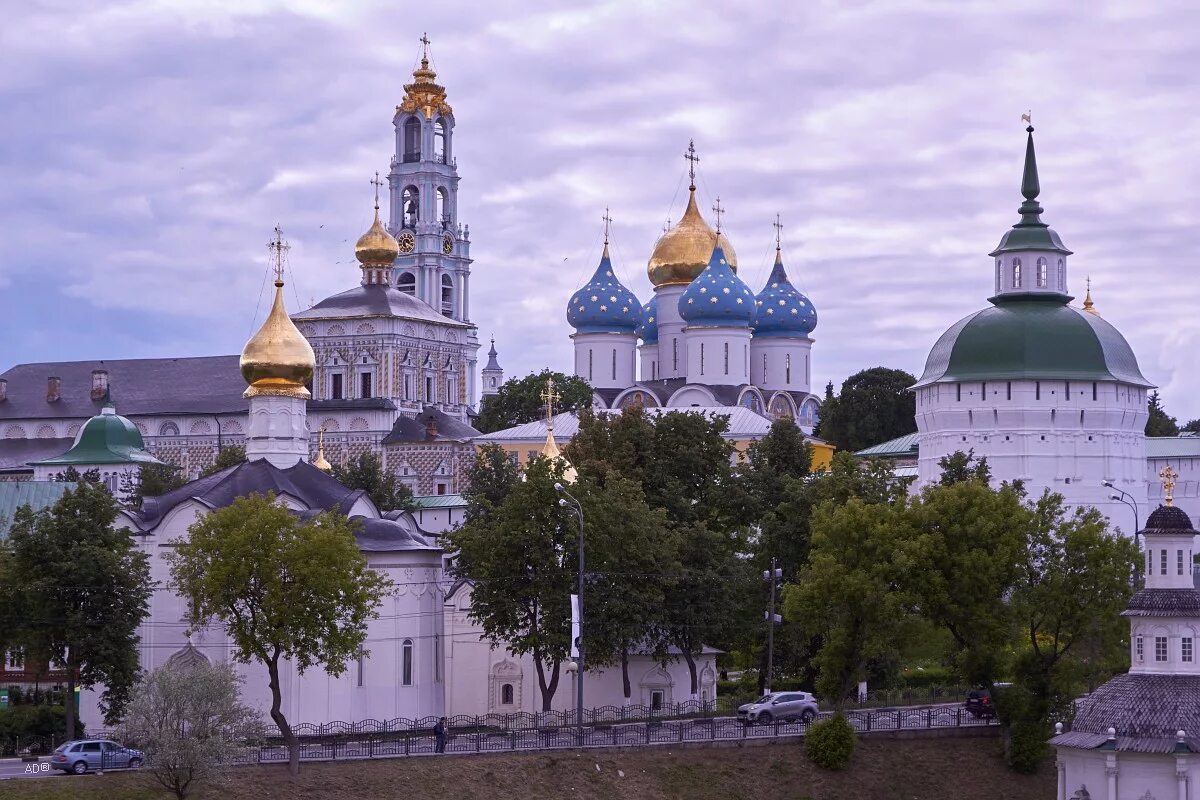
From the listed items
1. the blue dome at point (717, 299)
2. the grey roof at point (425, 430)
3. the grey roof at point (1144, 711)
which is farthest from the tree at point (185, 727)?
the grey roof at point (425, 430)

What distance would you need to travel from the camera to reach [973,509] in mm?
55812

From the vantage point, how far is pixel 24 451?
402 feet

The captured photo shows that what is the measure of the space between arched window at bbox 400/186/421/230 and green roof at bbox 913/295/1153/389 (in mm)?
67831

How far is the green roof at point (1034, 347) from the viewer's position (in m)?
78.4

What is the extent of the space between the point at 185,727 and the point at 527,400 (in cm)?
7055

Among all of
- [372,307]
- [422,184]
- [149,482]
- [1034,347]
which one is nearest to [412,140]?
[422,184]

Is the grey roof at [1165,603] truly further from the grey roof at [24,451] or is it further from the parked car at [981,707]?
the grey roof at [24,451]

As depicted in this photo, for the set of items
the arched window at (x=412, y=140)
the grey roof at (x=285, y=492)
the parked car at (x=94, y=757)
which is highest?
the arched window at (x=412, y=140)

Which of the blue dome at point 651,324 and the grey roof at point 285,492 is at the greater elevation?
the blue dome at point 651,324

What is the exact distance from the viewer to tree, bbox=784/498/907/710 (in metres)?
54.8

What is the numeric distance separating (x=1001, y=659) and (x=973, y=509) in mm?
3866

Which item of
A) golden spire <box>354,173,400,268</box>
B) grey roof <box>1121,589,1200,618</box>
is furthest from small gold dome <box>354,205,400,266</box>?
grey roof <box>1121,589,1200,618</box>

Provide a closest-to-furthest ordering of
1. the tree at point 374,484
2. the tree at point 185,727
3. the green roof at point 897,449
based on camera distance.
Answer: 1. the tree at point 185,727
2. the tree at point 374,484
3. the green roof at point 897,449

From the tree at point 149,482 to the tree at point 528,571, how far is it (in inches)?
1198
